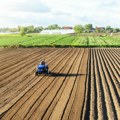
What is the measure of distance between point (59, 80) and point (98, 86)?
296 cm

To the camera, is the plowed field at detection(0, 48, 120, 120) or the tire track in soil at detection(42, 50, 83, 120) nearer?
the tire track in soil at detection(42, 50, 83, 120)

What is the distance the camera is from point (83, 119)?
37.8ft

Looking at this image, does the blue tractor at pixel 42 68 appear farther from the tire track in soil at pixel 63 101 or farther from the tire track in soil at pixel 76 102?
the tire track in soil at pixel 76 102

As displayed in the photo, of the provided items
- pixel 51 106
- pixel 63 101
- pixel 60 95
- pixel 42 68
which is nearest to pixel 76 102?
pixel 63 101

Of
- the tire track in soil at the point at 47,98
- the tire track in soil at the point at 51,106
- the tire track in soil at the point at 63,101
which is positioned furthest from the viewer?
the tire track in soil at the point at 47,98

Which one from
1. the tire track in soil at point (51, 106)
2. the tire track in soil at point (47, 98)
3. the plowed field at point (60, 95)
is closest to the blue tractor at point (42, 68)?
the plowed field at point (60, 95)

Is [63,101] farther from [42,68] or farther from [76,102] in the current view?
→ [42,68]

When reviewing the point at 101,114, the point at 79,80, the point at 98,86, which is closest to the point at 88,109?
the point at 101,114

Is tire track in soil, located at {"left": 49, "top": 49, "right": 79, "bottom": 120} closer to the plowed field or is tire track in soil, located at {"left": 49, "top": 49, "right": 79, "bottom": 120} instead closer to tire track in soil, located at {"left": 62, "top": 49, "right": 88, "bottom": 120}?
the plowed field

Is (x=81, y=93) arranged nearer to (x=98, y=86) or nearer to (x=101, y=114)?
(x=98, y=86)

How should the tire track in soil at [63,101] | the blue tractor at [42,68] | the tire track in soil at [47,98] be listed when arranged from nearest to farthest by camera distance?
the tire track in soil at [63,101]
the tire track in soil at [47,98]
the blue tractor at [42,68]

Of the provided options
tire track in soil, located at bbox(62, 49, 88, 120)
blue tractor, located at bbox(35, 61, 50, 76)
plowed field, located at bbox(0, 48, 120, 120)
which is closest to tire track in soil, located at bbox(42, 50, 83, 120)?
plowed field, located at bbox(0, 48, 120, 120)

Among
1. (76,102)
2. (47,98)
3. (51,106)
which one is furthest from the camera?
(47,98)

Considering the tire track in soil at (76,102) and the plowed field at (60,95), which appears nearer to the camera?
the tire track in soil at (76,102)
